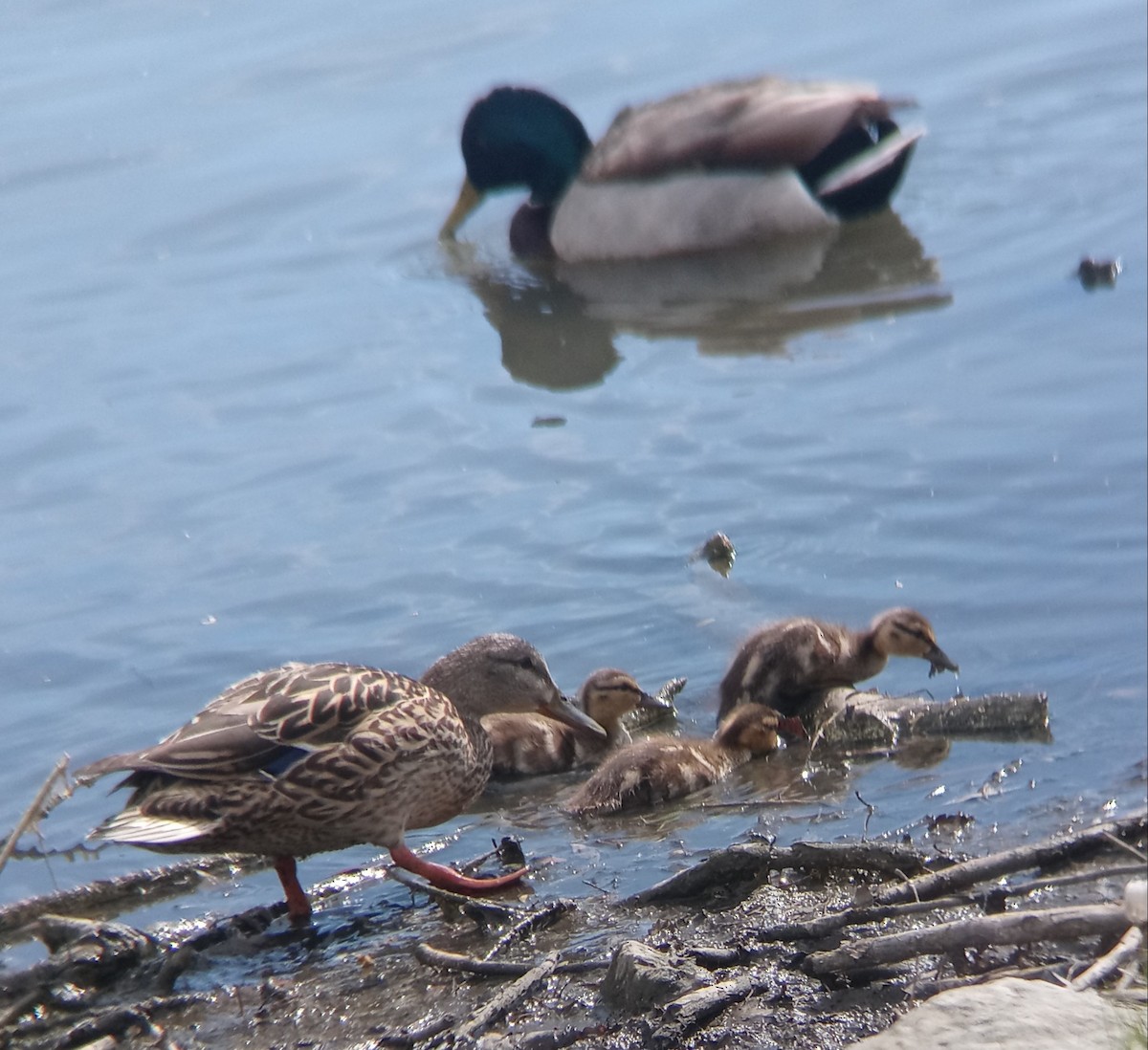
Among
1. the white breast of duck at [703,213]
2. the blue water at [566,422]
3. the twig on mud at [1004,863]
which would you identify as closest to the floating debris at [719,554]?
the blue water at [566,422]

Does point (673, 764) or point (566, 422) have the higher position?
point (566, 422)

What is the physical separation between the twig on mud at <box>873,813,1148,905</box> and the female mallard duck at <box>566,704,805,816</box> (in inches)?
40.4

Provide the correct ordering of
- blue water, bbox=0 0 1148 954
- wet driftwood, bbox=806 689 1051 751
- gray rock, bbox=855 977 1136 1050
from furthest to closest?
blue water, bbox=0 0 1148 954 → wet driftwood, bbox=806 689 1051 751 → gray rock, bbox=855 977 1136 1050

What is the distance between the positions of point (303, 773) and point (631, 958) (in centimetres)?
102

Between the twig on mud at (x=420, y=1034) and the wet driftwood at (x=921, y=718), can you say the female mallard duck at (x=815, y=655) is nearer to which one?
the wet driftwood at (x=921, y=718)

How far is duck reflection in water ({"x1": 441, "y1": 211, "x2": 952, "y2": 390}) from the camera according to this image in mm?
8312

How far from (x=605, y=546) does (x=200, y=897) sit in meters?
2.21

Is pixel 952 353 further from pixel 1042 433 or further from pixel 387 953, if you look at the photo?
pixel 387 953

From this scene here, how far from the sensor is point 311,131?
11.7m

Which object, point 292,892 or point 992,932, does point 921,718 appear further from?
point 992,932

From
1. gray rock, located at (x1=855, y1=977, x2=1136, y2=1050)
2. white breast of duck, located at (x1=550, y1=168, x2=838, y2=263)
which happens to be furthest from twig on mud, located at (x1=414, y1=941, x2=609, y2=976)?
white breast of duck, located at (x1=550, y1=168, x2=838, y2=263)

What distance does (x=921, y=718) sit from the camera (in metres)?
5.12

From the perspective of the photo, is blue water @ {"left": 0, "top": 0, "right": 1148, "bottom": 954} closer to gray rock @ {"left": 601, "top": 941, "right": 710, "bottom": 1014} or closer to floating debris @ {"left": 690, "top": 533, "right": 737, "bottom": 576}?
floating debris @ {"left": 690, "top": 533, "right": 737, "bottom": 576}

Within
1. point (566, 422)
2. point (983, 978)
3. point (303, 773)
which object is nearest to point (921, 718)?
point (303, 773)
